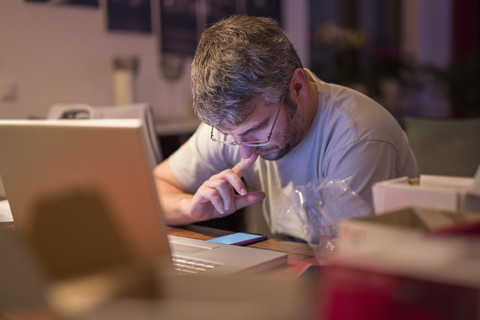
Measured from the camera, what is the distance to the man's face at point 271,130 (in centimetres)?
150

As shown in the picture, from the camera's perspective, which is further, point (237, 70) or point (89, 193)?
point (237, 70)

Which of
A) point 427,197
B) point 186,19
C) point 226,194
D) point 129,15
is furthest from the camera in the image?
point 186,19

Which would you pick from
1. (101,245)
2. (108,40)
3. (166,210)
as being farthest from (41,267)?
(108,40)

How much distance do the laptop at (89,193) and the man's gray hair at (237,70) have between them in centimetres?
61

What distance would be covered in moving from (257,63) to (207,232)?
0.47 metres

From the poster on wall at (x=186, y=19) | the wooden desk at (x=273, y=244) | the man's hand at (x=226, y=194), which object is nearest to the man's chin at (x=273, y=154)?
the man's hand at (x=226, y=194)

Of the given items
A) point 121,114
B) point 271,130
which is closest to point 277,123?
point 271,130

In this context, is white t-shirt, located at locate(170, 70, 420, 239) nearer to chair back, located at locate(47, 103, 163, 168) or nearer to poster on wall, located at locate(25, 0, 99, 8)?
chair back, located at locate(47, 103, 163, 168)

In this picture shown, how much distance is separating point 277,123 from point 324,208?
35 cm

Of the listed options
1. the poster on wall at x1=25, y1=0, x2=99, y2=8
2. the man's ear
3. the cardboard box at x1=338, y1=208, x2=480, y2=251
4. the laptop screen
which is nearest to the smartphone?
the man's ear

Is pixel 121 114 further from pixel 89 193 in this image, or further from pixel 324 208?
pixel 89 193

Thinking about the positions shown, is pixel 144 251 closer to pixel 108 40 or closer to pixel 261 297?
pixel 261 297

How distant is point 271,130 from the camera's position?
1536 millimetres

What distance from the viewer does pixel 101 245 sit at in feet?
2.58
